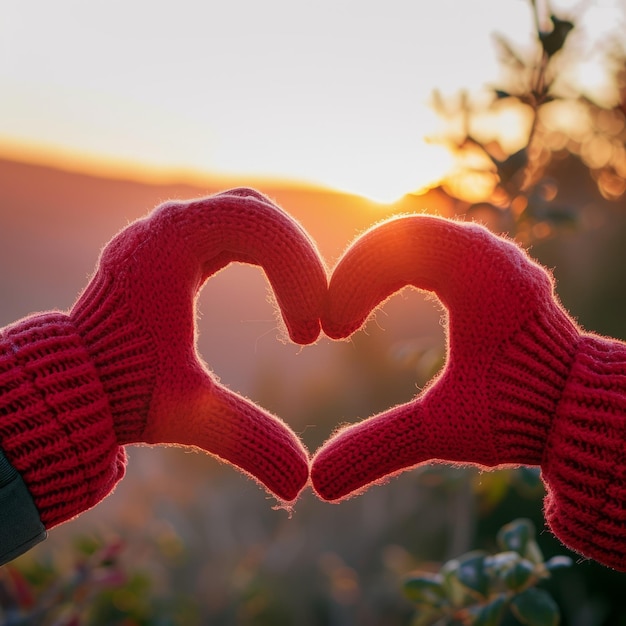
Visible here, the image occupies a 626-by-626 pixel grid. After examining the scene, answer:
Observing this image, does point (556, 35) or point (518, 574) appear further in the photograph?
point (556, 35)

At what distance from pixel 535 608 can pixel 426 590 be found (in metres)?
0.17

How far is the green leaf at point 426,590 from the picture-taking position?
34.8 inches

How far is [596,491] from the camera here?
0.60 meters

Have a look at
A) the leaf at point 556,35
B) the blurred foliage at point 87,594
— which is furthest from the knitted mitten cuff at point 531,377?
the blurred foliage at point 87,594

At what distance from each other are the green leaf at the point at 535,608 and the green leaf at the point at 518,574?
0.02 m

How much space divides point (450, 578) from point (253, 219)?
56 centimetres

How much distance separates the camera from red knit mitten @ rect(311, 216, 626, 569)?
61 centimetres

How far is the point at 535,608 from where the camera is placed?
0.76m

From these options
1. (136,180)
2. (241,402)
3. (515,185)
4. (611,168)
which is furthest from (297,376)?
(136,180)

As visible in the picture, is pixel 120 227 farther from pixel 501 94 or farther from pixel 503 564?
pixel 503 564

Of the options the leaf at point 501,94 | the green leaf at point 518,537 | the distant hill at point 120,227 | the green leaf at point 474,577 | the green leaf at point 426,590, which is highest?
the leaf at point 501,94

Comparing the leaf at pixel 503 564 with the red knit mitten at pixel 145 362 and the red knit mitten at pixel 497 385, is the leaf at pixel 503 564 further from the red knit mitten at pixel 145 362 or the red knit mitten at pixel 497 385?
the red knit mitten at pixel 145 362

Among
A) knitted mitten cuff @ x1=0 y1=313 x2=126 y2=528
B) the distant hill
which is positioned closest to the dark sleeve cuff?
knitted mitten cuff @ x1=0 y1=313 x2=126 y2=528

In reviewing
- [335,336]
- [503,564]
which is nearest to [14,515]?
[335,336]
